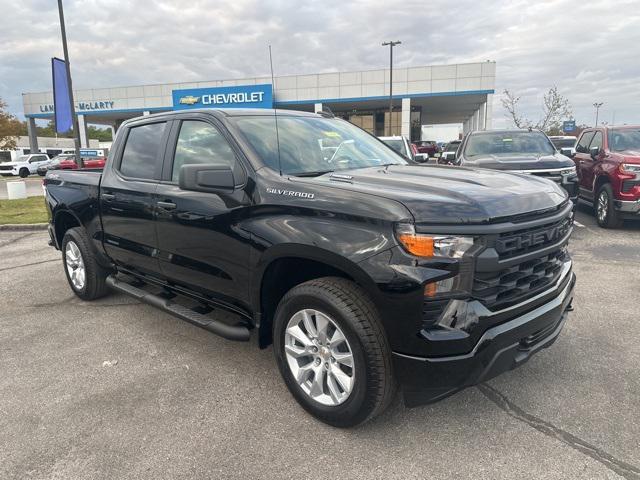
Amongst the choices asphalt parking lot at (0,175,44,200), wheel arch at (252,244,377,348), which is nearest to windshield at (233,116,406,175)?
wheel arch at (252,244,377,348)

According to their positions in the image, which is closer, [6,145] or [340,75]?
[340,75]

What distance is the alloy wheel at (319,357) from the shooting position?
2.61m

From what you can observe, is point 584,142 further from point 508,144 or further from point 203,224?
point 203,224

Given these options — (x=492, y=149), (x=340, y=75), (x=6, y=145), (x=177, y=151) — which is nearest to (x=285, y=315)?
(x=177, y=151)

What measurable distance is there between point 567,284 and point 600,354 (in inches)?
39.4

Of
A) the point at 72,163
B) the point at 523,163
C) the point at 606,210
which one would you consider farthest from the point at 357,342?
the point at 72,163

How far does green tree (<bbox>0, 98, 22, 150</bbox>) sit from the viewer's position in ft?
143

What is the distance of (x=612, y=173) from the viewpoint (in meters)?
8.01

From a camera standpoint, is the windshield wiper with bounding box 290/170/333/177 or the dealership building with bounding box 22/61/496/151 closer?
the windshield wiper with bounding box 290/170/333/177

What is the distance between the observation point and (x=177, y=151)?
365 cm

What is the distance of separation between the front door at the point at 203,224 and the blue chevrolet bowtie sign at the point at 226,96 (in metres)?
31.9

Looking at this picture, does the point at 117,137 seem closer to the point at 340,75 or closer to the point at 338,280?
the point at 338,280

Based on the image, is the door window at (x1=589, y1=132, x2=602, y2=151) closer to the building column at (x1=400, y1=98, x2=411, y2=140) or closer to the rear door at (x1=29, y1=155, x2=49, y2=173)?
the building column at (x1=400, y1=98, x2=411, y2=140)

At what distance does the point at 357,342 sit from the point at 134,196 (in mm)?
2420
